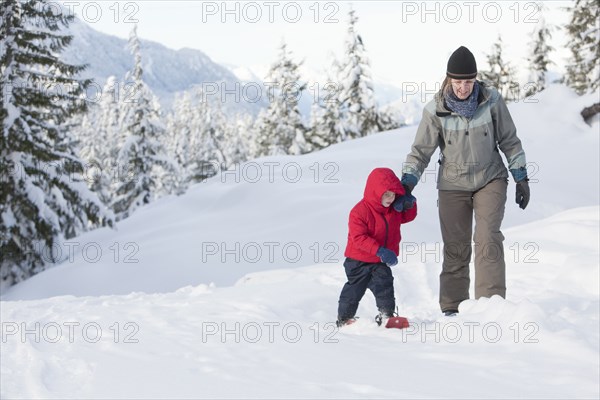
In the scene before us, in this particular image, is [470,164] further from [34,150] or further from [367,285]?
[34,150]

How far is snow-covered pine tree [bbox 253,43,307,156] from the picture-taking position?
35594mm

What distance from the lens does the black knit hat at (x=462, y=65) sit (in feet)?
15.9

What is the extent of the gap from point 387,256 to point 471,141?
124 centimetres

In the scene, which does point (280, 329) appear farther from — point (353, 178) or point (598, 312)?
point (353, 178)

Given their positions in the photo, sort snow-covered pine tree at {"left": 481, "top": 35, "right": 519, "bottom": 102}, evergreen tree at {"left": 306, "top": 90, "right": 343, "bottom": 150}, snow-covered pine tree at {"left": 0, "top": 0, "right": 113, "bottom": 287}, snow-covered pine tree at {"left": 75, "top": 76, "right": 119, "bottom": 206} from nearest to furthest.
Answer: snow-covered pine tree at {"left": 0, "top": 0, "right": 113, "bottom": 287}
evergreen tree at {"left": 306, "top": 90, "right": 343, "bottom": 150}
snow-covered pine tree at {"left": 481, "top": 35, "right": 519, "bottom": 102}
snow-covered pine tree at {"left": 75, "top": 76, "right": 119, "bottom": 206}

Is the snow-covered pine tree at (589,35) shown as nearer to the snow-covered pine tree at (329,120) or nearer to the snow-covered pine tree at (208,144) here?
the snow-covered pine tree at (329,120)

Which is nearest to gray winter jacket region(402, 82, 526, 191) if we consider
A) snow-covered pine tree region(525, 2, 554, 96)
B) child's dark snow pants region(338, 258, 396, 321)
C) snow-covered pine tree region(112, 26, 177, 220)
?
child's dark snow pants region(338, 258, 396, 321)

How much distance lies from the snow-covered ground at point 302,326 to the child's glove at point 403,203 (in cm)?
96

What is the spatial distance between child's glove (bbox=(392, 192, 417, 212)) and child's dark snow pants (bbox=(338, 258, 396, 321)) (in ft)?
1.75

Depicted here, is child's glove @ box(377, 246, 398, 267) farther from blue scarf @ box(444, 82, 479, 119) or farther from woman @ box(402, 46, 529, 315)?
blue scarf @ box(444, 82, 479, 119)

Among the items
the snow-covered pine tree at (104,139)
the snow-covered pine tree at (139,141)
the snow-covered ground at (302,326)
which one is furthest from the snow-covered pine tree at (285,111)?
the snow-covered ground at (302,326)

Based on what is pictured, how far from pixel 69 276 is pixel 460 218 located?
1191 cm

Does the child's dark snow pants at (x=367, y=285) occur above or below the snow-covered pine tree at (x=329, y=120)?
below

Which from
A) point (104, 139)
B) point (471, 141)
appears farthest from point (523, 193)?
point (104, 139)
